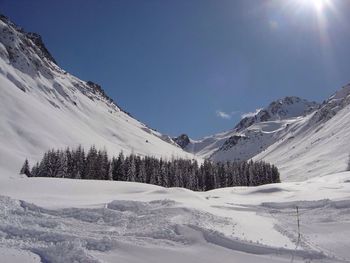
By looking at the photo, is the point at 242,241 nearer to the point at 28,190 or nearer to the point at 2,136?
the point at 28,190

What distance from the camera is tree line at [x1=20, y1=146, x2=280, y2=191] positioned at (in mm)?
86500

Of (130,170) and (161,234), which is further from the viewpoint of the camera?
(130,170)

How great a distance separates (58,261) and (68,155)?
78.3 m

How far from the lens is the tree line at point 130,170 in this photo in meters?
86.5

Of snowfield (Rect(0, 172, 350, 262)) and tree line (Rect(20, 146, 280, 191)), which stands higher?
tree line (Rect(20, 146, 280, 191))

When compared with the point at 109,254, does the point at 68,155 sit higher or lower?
higher

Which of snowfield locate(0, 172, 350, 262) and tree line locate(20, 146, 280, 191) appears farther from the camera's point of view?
tree line locate(20, 146, 280, 191)

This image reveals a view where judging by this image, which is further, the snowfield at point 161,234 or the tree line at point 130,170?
the tree line at point 130,170

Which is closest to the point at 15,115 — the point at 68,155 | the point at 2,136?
the point at 2,136

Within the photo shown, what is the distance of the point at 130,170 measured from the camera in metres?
89.8

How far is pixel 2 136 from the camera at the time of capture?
399ft

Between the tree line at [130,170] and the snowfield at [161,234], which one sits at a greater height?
the tree line at [130,170]

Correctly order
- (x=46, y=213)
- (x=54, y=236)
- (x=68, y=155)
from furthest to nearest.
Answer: (x=68, y=155)
(x=46, y=213)
(x=54, y=236)

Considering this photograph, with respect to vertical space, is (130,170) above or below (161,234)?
above
